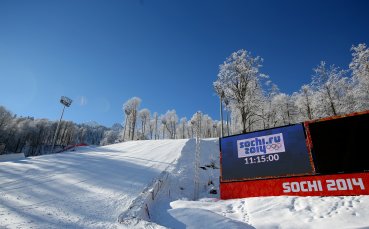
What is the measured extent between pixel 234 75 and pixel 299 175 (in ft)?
73.5

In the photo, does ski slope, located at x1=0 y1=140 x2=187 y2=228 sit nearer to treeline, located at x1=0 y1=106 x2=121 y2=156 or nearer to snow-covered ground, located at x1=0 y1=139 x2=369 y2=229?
snow-covered ground, located at x1=0 y1=139 x2=369 y2=229

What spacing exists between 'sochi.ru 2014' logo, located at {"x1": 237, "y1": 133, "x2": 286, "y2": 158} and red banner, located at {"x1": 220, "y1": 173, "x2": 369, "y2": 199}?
4.92 feet

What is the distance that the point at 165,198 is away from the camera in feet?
42.6

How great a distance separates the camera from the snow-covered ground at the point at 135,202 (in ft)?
25.8

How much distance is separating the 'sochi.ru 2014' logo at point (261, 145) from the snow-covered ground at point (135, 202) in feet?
8.24

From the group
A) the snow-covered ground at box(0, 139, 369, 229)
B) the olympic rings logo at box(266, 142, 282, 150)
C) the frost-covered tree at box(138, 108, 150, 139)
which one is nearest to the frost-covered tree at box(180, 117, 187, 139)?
the frost-covered tree at box(138, 108, 150, 139)

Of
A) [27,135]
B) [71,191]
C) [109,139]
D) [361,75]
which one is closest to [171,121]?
[109,139]

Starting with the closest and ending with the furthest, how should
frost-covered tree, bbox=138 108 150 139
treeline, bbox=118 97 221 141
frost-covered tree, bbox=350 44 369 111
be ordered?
frost-covered tree, bbox=350 44 369 111
treeline, bbox=118 97 221 141
frost-covered tree, bbox=138 108 150 139

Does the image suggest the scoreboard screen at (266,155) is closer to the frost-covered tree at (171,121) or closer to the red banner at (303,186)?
the red banner at (303,186)

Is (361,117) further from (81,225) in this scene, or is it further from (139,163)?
(139,163)

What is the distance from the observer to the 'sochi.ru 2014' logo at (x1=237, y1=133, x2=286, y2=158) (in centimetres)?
1172

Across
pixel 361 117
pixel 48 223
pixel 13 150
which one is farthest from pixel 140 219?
pixel 13 150

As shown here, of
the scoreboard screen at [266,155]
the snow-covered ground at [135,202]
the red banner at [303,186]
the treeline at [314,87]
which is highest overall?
the treeline at [314,87]

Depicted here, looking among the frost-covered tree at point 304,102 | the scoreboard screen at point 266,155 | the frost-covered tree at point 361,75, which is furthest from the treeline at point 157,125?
the scoreboard screen at point 266,155
